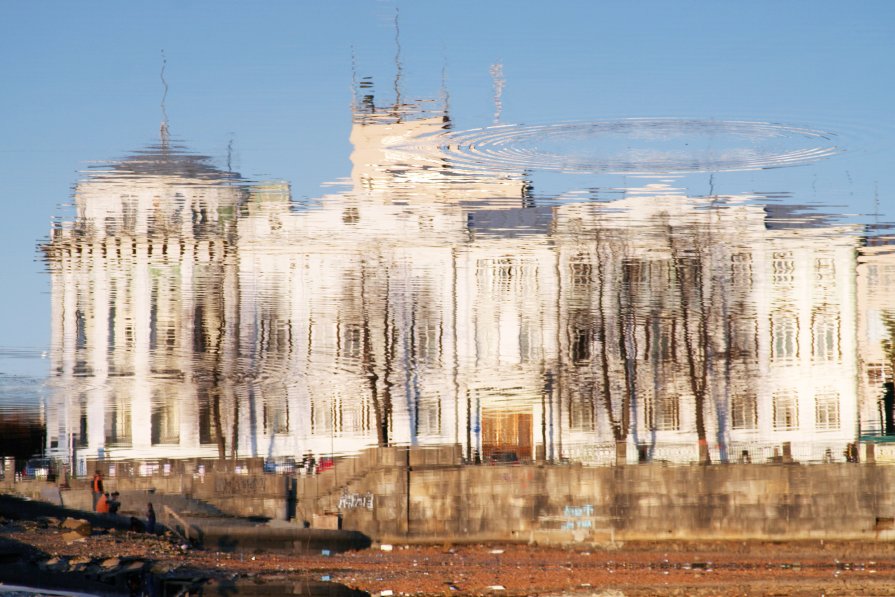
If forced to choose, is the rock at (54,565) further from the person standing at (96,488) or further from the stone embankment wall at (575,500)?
the stone embankment wall at (575,500)

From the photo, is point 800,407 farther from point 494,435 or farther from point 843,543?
point 494,435

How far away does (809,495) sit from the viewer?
2109 cm

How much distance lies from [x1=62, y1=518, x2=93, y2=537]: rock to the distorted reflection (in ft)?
18.7

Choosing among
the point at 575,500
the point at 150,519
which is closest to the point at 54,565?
the point at 150,519

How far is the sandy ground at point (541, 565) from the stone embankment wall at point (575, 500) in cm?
31

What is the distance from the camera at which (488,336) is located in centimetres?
2530

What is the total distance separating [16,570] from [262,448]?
46.5ft

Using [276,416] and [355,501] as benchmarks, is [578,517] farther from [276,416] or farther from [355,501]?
[276,416]

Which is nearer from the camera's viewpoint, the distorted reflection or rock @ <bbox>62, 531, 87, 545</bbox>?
rock @ <bbox>62, 531, 87, 545</bbox>

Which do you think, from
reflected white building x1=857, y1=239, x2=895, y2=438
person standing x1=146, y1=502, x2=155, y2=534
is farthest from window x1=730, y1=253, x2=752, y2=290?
person standing x1=146, y1=502, x2=155, y2=534

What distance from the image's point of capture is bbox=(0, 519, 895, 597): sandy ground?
15045 mm

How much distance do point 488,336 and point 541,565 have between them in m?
7.07

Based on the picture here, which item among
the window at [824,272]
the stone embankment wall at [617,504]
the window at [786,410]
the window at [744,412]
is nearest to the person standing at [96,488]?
the stone embankment wall at [617,504]

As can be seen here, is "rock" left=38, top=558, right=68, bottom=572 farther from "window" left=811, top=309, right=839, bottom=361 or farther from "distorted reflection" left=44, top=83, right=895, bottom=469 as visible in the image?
"window" left=811, top=309, right=839, bottom=361
